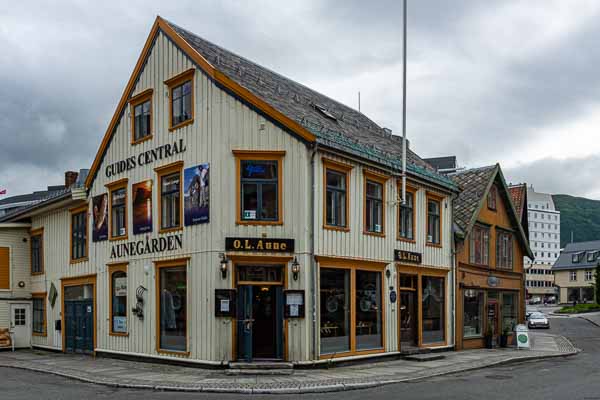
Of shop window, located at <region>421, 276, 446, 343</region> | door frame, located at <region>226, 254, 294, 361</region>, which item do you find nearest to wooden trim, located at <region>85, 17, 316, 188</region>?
door frame, located at <region>226, 254, 294, 361</region>

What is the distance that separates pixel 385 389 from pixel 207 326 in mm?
5642

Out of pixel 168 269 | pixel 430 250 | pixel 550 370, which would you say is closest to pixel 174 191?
pixel 168 269

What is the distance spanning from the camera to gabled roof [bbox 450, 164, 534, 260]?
29.0 meters

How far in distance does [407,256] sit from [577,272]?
86.1m

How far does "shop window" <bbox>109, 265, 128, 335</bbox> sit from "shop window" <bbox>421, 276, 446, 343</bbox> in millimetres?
10618

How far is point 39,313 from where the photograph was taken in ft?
98.2

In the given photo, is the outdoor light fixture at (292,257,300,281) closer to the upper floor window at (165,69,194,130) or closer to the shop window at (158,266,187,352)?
the shop window at (158,266,187,352)

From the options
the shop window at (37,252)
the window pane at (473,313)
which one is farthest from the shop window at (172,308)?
the window pane at (473,313)

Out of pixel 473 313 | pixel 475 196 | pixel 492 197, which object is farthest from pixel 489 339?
pixel 492 197

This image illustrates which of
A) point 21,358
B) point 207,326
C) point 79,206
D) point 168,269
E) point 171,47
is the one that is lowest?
point 21,358

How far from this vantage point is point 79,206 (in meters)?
27.0

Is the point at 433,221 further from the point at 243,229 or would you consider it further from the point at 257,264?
the point at 243,229

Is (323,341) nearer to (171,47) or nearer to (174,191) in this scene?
(174,191)

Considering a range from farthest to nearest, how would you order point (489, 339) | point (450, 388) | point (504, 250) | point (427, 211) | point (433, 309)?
point (504, 250) < point (489, 339) < point (433, 309) < point (427, 211) < point (450, 388)
